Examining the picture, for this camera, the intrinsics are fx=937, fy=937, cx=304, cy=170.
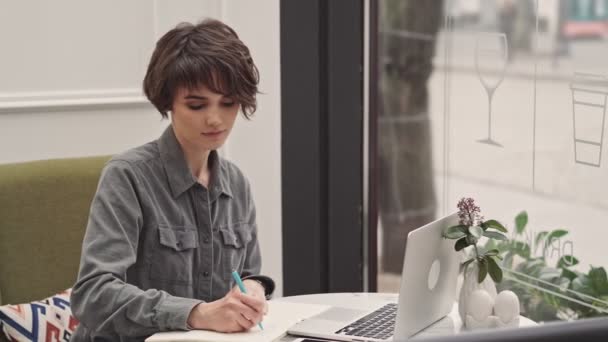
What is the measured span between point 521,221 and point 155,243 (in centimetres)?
126

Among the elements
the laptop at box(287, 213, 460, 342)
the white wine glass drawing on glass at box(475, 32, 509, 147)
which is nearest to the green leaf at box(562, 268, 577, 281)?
the white wine glass drawing on glass at box(475, 32, 509, 147)

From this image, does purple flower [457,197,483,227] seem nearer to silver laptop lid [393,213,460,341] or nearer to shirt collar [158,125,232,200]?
silver laptop lid [393,213,460,341]

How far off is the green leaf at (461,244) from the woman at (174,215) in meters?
0.37

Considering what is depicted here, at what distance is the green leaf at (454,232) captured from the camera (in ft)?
5.58

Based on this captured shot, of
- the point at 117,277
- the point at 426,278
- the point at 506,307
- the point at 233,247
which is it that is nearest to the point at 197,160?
the point at 233,247

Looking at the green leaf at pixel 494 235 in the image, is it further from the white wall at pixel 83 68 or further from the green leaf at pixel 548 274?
the white wall at pixel 83 68

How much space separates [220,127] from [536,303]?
4.09 feet

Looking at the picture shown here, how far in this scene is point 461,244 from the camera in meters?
1.73

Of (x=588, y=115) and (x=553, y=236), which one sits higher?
(x=588, y=115)

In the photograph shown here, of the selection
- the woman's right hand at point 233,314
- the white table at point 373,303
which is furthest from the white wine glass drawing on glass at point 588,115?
the woman's right hand at point 233,314

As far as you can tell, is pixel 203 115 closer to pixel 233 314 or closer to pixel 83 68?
pixel 233 314

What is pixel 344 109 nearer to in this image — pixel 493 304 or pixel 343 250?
pixel 343 250

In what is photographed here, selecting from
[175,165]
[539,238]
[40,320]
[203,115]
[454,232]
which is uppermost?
[203,115]

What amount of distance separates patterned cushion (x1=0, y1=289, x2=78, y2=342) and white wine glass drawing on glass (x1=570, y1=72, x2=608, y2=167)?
4.48ft
